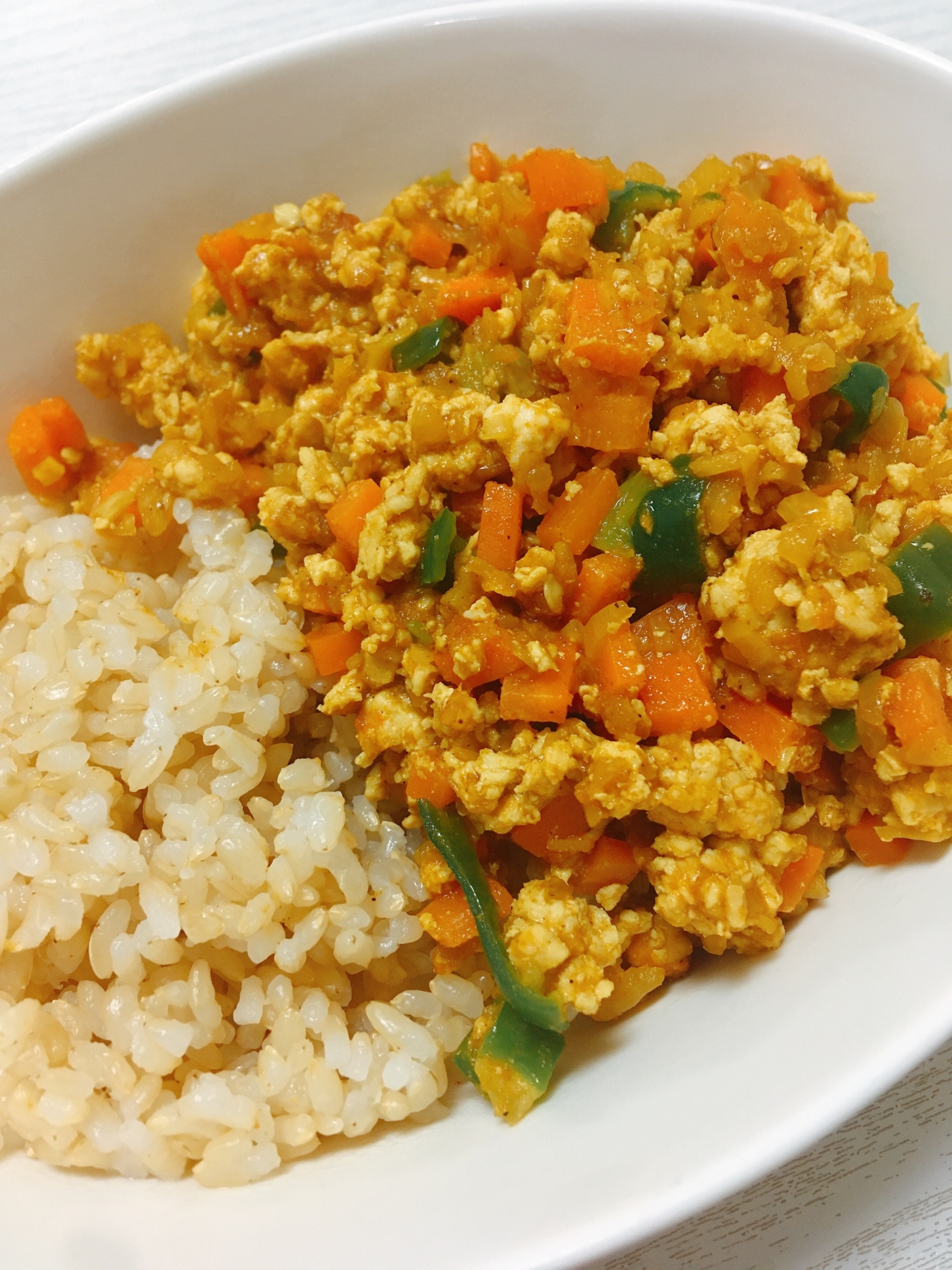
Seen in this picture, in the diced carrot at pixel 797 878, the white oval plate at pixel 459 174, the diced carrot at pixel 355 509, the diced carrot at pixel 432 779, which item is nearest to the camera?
the white oval plate at pixel 459 174

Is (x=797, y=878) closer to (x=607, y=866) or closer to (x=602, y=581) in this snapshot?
(x=607, y=866)

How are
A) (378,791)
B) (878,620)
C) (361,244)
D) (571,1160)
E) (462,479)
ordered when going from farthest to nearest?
(361,244) → (378,791) → (462,479) → (878,620) → (571,1160)

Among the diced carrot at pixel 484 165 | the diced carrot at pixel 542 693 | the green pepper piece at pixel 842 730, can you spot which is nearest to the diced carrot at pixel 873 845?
the green pepper piece at pixel 842 730

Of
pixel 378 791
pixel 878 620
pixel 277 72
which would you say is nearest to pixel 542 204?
pixel 277 72

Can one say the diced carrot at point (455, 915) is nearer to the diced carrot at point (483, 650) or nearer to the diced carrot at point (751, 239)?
the diced carrot at point (483, 650)

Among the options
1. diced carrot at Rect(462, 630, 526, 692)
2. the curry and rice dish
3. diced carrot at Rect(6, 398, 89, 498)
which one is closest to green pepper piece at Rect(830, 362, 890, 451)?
the curry and rice dish

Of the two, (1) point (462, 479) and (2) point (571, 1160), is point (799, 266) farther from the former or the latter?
(2) point (571, 1160)
